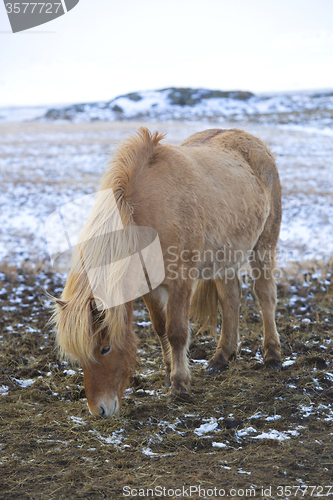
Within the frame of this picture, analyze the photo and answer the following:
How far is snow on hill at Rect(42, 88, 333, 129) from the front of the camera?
36.4 metres

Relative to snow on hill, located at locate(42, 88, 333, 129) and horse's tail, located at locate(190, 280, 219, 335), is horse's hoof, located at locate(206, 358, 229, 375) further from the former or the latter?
snow on hill, located at locate(42, 88, 333, 129)

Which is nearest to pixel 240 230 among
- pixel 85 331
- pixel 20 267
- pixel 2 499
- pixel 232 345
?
pixel 232 345

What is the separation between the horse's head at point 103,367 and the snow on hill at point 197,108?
32.1 m

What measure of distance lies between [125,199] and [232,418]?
183 centimetres

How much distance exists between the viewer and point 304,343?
4539 millimetres

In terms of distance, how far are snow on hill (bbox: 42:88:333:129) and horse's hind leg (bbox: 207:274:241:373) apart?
30217 mm

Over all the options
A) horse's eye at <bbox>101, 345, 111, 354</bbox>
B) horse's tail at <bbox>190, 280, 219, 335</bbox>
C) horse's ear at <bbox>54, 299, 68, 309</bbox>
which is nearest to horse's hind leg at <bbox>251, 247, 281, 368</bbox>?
horse's tail at <bbox>190, 280, 219, 335</bbox>

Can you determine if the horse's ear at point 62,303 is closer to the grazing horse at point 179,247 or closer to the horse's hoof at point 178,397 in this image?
the grazing horse at point 179,247

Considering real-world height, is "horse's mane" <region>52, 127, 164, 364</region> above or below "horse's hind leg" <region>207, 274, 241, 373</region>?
above

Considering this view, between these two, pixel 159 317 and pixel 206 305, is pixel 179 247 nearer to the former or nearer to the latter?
pixel 159 317

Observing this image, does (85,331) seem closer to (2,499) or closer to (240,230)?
(2,499)

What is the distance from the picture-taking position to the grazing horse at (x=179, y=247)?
112 inches

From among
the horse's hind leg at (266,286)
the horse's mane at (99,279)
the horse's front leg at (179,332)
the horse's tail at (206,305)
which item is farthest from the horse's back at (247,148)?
the horse's front leg at (179,332)

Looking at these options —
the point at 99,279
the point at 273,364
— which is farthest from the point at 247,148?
the point at 99,279
